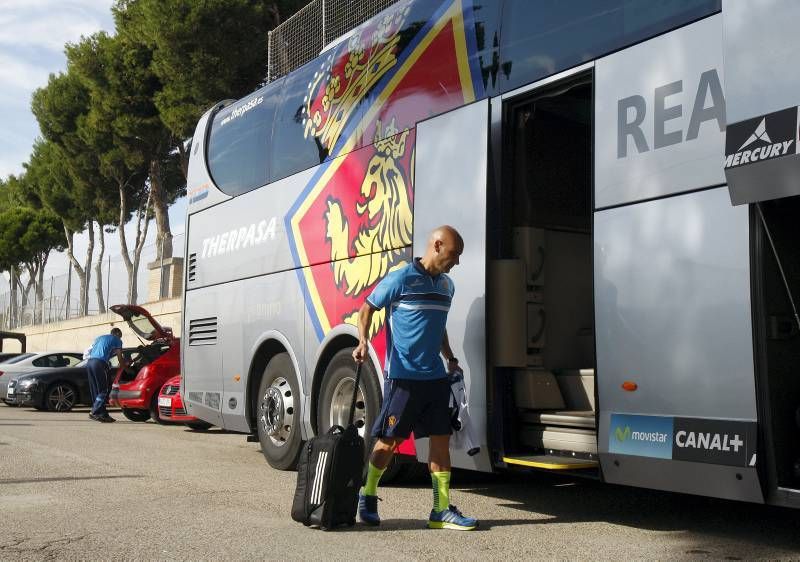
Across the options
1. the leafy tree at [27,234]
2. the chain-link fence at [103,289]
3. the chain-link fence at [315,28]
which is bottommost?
the chain-link fence at [103,289]

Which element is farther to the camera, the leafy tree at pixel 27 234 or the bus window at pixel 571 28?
the leafy tree at pixel 27 234

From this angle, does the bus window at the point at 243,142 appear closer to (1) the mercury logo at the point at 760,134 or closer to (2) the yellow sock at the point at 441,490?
(2) the yellow sock at the point at 441,490

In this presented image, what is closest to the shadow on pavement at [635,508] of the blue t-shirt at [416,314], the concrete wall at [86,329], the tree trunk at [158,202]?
the blue t-shirt at [416,314]

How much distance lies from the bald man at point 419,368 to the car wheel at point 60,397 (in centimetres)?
1550

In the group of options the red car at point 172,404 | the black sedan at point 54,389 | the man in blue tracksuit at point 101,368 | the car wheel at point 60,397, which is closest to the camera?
the red car at point 172,404

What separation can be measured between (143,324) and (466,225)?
12.1 metres

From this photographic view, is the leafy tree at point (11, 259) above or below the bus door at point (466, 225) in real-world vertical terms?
above

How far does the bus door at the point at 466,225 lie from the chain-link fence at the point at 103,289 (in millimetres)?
15331

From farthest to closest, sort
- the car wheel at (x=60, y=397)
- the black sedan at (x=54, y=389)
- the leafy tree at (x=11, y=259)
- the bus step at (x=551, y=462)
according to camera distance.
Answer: the leafy tree at (x=11, y=259) → the car wheel at (x=60, y=397) → the black sedan at (x=54, y=389) → the bus step at (x=551, y=462)

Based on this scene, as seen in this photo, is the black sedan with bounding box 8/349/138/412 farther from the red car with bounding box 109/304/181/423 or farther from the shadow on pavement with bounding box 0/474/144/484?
the shadow on pavement with bounding box 0/474/144/484

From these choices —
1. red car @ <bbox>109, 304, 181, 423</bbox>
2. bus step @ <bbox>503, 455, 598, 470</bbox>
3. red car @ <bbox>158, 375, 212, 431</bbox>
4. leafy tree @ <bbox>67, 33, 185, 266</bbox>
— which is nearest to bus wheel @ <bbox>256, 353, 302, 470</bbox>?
bus step @ <bbox>503, 455, 598, 470</bbox>

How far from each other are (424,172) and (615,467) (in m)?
2.73

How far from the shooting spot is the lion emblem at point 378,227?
7492 mm

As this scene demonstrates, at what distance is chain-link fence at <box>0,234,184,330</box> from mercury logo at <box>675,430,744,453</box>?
1763 cm
